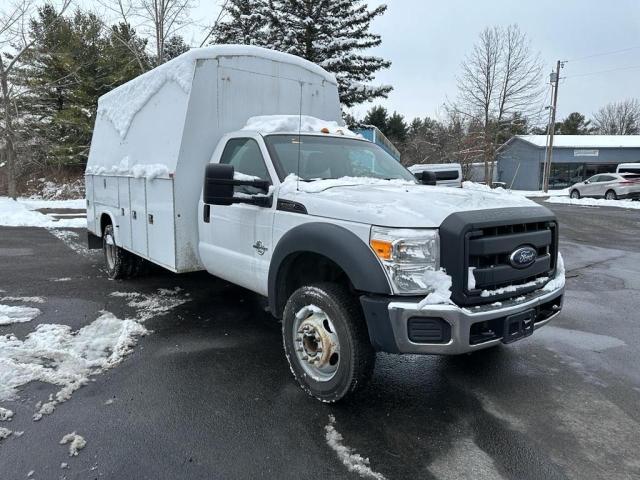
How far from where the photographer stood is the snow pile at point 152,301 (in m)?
5.59

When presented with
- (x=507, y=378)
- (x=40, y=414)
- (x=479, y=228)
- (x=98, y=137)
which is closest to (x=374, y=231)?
(x=479, y=228)

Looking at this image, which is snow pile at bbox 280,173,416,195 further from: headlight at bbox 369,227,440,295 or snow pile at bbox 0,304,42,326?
snow pile at bbox 0,304,42,326

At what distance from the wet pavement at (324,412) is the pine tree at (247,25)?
18.7 metres

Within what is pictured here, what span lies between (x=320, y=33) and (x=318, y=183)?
2009 cm

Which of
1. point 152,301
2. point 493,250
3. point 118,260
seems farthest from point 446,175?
point 118,260

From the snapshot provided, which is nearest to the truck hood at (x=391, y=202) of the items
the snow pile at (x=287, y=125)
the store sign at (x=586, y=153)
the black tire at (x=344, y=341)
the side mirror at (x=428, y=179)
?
the black tire at (x=344, y=341)

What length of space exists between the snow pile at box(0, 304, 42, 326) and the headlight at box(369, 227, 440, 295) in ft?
14.0

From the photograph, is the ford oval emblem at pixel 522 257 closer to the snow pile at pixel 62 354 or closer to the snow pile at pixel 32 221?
the snow pile at pixel 62 354

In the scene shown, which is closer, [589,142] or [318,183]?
[318,183]

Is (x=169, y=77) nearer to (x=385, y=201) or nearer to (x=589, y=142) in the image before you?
(x=385, y=201)

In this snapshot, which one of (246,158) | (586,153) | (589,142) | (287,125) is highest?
(589,142)

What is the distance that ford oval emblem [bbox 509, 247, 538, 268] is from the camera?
3.27 meters

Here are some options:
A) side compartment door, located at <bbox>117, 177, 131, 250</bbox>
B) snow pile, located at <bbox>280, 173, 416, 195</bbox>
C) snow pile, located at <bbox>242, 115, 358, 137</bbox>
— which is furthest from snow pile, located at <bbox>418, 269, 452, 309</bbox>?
side compartment door, located at <bbox>117, 177, 131, 250</bbox>

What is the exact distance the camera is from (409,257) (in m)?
3.00
